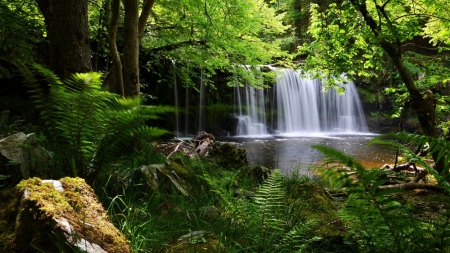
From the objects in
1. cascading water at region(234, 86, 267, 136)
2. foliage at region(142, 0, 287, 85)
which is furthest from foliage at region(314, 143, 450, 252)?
cascading water at region(234, 86, 267, 136)

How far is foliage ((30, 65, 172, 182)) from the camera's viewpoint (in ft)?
6.73

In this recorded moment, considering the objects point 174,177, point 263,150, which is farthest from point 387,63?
point 174,177

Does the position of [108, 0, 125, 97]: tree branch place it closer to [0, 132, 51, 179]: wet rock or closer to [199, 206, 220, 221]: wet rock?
[0, 132, 51, 179]: wet rock

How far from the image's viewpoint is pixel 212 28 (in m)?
6.01

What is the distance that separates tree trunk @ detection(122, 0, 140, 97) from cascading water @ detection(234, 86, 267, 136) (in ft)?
33.3

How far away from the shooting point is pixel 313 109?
17.8 metres

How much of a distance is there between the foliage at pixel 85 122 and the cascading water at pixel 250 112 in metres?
12.4

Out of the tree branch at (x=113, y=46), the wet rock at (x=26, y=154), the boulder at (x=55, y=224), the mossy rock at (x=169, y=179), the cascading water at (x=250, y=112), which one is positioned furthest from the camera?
the cascading water at (x=250, y=112)

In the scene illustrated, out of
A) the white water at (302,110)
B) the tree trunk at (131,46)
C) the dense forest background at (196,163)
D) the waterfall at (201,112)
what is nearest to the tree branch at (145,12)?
the dense forest background at (196,163)

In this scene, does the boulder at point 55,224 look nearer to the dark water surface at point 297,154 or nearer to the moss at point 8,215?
the moss at point 8,215

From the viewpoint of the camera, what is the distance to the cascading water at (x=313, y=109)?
1673cm

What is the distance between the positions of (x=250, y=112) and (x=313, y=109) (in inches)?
176

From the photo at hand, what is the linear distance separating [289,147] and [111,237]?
34.1 feet

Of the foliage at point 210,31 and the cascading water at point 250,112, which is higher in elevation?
the foliage at point 210,31
